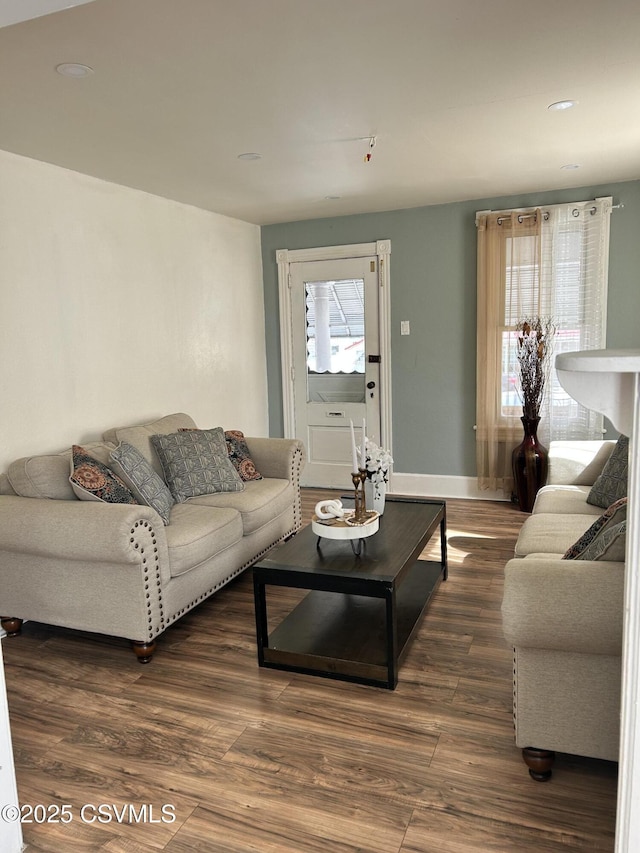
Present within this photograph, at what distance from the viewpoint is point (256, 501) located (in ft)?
12.7

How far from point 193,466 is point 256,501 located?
0.46 meters

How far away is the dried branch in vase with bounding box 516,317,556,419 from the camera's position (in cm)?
492

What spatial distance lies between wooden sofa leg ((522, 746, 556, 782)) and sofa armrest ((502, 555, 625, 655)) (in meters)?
0.37

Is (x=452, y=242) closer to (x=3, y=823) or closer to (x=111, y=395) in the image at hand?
(x=111, y=395)

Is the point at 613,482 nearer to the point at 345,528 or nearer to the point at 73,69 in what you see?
the point at 345,528

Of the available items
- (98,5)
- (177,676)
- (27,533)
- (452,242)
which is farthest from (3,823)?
(452,242)

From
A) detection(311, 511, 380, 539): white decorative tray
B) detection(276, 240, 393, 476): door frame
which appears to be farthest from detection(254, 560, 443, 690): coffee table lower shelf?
detection(276, 240, 393, 476): door frame

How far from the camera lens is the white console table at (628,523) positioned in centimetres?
119

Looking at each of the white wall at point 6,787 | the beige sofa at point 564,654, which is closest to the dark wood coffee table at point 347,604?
the beige sofa at point 564,654

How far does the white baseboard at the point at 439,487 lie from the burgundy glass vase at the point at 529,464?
1.41 feet

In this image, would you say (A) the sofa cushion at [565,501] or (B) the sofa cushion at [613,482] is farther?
(A) the sofa cushion at [565,501]

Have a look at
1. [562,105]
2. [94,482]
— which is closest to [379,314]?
[562,105]

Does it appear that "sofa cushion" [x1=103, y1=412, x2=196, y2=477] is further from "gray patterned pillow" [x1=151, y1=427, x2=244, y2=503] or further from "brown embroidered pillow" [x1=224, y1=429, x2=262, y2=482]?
"brown embroidered pillow" [x1=224, y1=429, x2=262, y2=482]

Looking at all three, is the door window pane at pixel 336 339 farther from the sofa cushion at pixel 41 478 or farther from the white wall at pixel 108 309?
the sofa cushion at pixel 41 478
